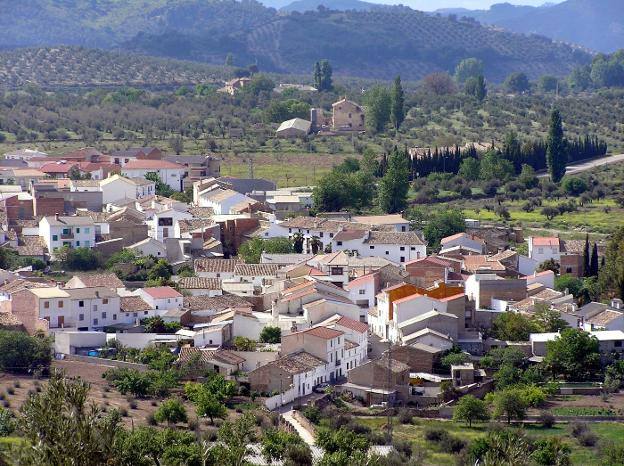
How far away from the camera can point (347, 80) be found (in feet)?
500

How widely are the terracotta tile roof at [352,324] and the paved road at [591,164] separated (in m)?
35.5

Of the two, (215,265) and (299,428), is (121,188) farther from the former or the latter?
(299,428)

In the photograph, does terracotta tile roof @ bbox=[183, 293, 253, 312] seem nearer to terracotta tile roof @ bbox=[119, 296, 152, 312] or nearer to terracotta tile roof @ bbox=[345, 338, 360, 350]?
terracotta tile roof @ bbox=[119, 296, 152, 312]

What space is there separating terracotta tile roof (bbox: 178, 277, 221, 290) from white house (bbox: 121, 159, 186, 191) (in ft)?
65.2

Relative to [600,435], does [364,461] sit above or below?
above

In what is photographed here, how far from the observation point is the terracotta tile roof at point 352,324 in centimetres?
4238

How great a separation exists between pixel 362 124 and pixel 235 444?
61.9m

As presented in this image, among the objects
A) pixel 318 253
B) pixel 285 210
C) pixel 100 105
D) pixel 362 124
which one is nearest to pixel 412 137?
pixel 362 124

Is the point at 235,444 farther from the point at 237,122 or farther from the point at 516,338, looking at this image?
the point at 237,122

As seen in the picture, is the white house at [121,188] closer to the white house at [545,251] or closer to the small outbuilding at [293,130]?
the white house at [545,251]

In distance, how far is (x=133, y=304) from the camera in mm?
44500

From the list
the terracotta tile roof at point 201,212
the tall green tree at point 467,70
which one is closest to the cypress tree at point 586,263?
the terracotta tile roof at point 201,212

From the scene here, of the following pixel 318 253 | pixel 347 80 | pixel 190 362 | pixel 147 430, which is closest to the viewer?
pixel 147 430

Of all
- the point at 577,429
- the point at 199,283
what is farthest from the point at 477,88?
the point at 577,429
